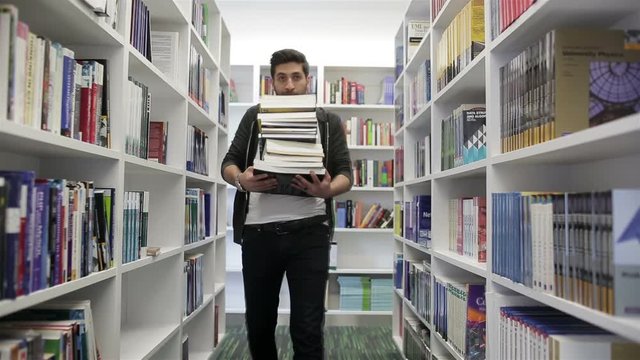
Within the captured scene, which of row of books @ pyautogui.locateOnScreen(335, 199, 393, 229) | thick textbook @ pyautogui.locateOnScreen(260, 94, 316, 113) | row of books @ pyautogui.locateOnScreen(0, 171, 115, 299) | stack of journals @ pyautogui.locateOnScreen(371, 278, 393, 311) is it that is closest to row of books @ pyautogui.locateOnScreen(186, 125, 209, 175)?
thick textbook @ pyautogui.locateOnScreen(260, 94, 316, 113)

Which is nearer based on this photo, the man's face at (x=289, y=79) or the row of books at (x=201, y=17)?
the man's face at (x=289, y=79)

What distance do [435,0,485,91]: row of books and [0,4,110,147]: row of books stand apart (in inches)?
52.1

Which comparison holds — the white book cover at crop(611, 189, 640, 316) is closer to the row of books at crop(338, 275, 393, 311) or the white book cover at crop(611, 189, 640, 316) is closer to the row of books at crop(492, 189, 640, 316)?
the row of books at crop(492, 189, 640, 316)

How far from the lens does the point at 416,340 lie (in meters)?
2.51

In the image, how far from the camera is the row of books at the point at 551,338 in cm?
96

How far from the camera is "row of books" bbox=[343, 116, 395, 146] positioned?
384cm

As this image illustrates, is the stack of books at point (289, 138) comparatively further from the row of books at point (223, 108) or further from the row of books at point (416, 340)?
the row of books at point (223, 108)

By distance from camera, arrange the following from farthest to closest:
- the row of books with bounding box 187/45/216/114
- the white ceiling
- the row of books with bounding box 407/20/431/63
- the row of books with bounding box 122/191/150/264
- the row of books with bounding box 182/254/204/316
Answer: the white ceiling
the row of books with bounding box 407/20/431/63
the row of books with bounding box 187/45/216/114
the row of books with bounding box 182/254/204/316
the row of books with bounding box 122/191/150/264

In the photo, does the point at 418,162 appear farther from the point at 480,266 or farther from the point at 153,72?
the point at 153,72

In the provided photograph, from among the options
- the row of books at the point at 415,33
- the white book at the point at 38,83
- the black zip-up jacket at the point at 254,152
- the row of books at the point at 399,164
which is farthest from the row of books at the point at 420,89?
the white book at the point at 38,83

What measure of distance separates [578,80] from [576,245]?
1.28ft

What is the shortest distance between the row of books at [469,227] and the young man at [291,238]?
499 mm

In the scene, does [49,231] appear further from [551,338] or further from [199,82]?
[199,82]

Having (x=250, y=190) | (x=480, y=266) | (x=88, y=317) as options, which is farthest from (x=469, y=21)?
(x=88, y=317)
